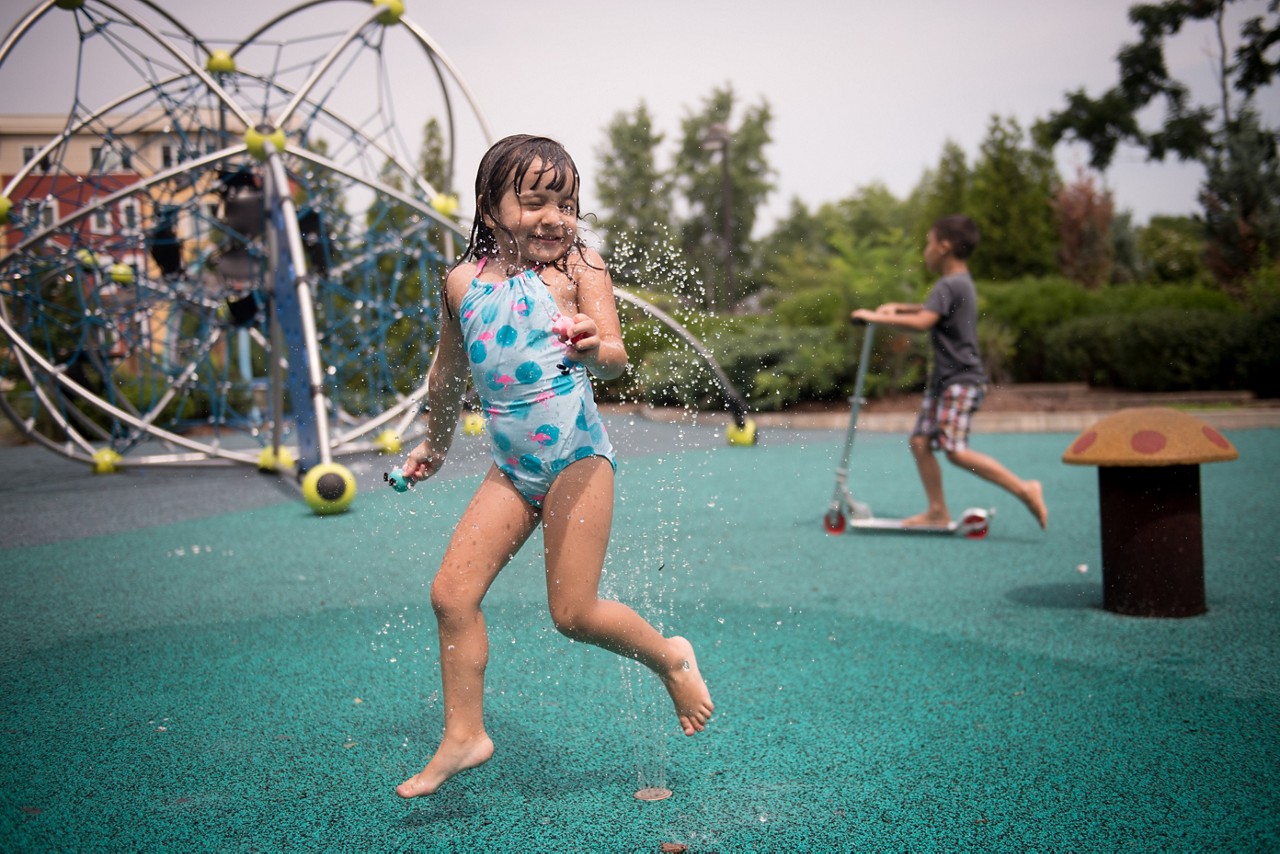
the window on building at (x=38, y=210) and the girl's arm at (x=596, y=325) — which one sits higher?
the window on building at (x=38, y=210)

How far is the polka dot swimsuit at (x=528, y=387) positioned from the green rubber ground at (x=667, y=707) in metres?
0.84

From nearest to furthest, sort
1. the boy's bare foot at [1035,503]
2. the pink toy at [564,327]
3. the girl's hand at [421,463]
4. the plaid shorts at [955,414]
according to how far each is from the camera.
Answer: the pink toy at [564,327]
the girl's hand at [421,463]
the boy's bare foot at [1035,503]
the plaid shorts at [955,414]

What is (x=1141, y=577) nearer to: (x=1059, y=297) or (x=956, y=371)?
(x=956, y=371)

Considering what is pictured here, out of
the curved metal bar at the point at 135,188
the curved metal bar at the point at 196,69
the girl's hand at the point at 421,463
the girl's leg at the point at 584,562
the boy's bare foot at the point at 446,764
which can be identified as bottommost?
the boy's bare foot at the point at 446,764

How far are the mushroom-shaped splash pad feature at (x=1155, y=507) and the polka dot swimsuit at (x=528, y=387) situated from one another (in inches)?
93.9

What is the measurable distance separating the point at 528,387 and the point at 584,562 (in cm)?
44

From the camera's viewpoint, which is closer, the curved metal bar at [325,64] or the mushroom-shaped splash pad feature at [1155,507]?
the mushroom-shaped splash pad feature at [1155,507]

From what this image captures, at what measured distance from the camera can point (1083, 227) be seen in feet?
95.0

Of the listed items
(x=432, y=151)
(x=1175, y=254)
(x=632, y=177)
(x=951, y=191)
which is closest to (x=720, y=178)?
(x=632, y=177)

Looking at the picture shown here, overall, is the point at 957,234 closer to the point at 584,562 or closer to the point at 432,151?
the point at 584,562

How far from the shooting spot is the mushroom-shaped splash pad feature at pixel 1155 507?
12.9 ft

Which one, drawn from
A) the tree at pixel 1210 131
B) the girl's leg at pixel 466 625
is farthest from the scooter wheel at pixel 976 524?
the tree at pixel 1210 131

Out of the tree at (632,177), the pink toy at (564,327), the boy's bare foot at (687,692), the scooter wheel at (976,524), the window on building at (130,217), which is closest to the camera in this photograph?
the pink toy at (564,327)

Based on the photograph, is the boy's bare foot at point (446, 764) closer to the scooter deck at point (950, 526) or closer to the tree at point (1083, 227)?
the scooter deck at point (950, 526)
